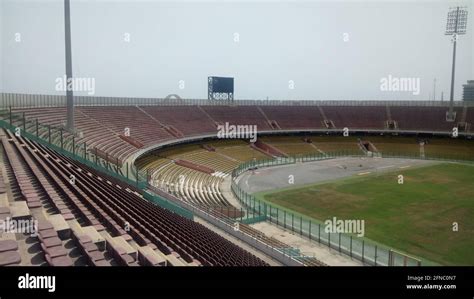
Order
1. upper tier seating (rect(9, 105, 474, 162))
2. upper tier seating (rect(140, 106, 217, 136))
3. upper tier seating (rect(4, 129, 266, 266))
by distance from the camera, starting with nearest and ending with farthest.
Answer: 1. upper tier seating (rect(4, 129, 266, 266))
2. upper tier seating (rect(9, 105, 474, 162))
3. upper tier seating (rect(140, 106, 217, 136))

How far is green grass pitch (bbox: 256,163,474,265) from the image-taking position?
58.0 feet

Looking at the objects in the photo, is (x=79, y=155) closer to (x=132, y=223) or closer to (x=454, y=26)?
(x=132, y=223)

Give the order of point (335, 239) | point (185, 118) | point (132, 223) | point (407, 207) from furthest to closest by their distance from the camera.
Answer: point (185, 118) → point (407, 207) → point (335, 239) → point (132, 223)

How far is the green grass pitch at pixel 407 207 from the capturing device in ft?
58.0

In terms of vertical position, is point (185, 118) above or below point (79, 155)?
above

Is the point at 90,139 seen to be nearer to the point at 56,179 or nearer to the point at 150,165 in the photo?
the point at 150,165

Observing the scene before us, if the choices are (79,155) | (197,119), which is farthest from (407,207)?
(197,119)

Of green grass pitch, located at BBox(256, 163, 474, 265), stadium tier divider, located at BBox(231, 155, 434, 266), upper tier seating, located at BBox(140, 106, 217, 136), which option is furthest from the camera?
upper tier seating, located at BBox(140, 106, 217, 136)

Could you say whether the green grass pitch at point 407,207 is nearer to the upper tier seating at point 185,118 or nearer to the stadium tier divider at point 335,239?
the stadium tier divider at point 335,239

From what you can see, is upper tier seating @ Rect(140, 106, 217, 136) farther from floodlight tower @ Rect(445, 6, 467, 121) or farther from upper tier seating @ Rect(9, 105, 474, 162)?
floodlight tower @ Rect(445, 6, 467, 121)

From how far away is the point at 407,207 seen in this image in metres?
24.6

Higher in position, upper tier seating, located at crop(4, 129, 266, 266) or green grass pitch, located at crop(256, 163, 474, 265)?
upper tier seating, located at crop(4, 129, 266, 266)

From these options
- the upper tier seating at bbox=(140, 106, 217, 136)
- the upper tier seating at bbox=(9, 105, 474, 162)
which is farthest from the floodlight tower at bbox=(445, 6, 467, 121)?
the upper tier seating at bbox=(140, 106, 217, 136)
